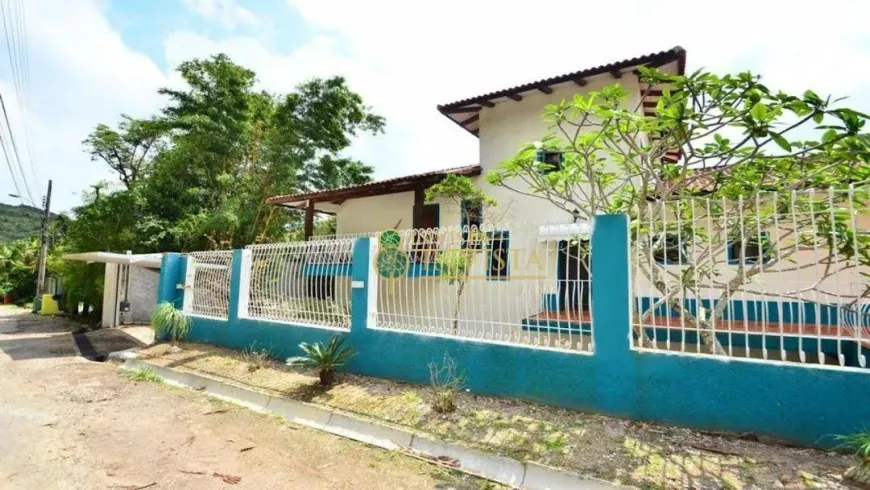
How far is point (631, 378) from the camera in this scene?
400 centimetres

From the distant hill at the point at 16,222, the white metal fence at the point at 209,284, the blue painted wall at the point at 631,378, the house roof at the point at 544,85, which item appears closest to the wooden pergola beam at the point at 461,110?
the house roof at the point at 544,85

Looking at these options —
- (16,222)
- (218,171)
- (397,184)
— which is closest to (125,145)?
(218,171)

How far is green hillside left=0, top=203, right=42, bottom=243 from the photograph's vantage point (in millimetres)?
45500

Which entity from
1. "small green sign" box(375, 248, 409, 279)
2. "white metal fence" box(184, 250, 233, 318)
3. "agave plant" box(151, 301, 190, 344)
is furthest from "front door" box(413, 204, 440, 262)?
"agave plant" box(151, 301, 190, 344)

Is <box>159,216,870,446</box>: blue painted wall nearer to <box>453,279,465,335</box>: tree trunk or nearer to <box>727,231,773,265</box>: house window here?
<box>453,279,465,335</box>: tree trunk

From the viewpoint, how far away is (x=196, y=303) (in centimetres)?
904

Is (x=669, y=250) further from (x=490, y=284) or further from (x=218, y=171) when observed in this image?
(x=218, y=171)

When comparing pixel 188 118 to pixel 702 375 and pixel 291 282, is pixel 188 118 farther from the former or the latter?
pixel 702 375

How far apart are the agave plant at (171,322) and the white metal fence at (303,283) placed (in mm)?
2107

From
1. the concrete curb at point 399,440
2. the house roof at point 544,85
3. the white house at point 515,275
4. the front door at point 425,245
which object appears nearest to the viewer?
the concrete curb at point 399,440

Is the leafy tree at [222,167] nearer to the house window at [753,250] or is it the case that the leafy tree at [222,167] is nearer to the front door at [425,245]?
the front door at [425,245]

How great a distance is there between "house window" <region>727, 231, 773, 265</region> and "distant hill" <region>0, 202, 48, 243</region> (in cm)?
6140

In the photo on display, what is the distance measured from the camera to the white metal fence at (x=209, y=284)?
27.6 feet

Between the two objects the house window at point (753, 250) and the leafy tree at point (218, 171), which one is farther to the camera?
the leafy tree at point (218, 171)
